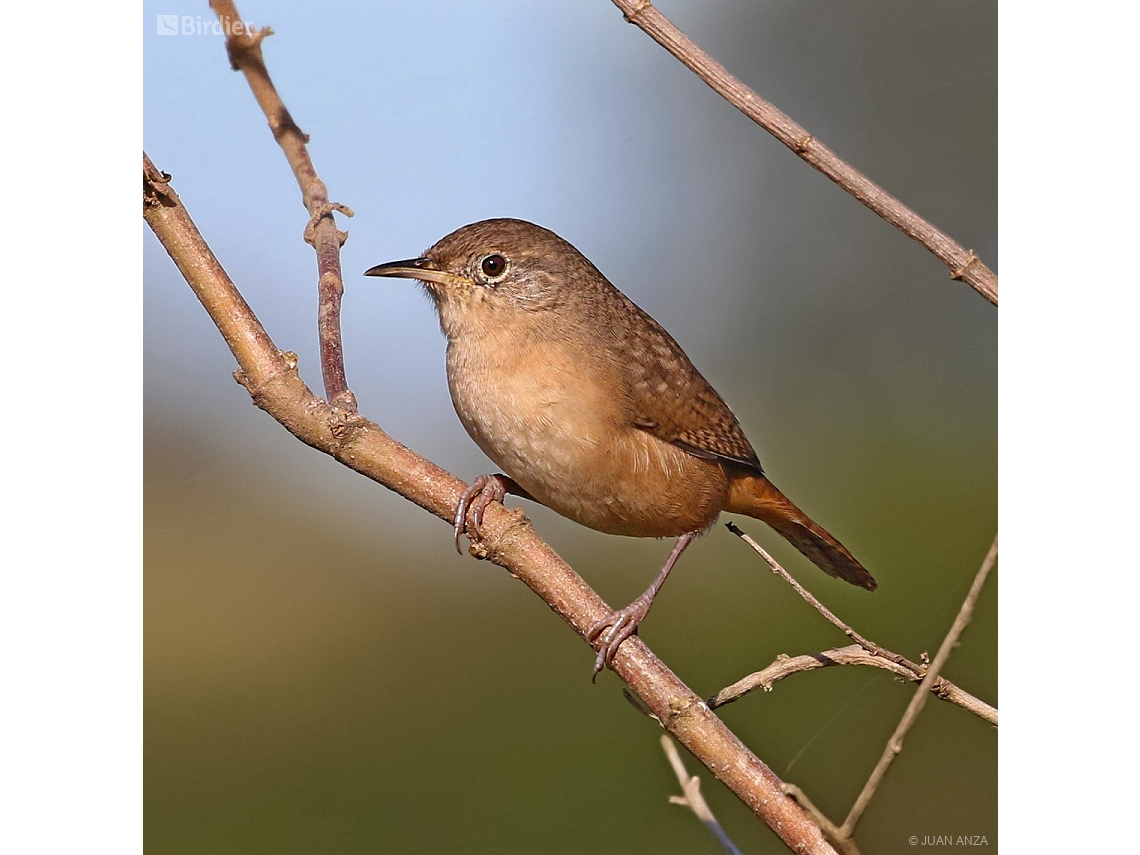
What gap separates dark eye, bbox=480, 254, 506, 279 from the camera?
329 centimetres

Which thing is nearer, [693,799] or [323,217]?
[693,799]

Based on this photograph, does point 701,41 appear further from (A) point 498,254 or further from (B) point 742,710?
(B) point 742,710

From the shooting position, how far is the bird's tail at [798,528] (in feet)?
10.7

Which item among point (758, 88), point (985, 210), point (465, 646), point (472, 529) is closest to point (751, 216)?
point (758, 88)

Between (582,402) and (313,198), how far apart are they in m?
1.05

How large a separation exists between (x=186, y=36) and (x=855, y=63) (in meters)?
2.12

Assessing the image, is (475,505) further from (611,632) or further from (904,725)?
(904,725)

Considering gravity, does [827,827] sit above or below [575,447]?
below

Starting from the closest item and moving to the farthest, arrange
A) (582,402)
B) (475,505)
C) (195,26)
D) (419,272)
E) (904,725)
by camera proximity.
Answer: (904,725) → (475,505) → (582,402) → (419,272) → (195,26)

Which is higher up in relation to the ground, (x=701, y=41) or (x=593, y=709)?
(x=701, y=41)

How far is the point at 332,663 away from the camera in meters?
3.44

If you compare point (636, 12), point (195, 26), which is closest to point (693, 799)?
point (636, 12)

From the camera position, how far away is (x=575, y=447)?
304 cm

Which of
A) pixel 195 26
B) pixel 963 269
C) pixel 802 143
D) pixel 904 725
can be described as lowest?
pixel 904 725
